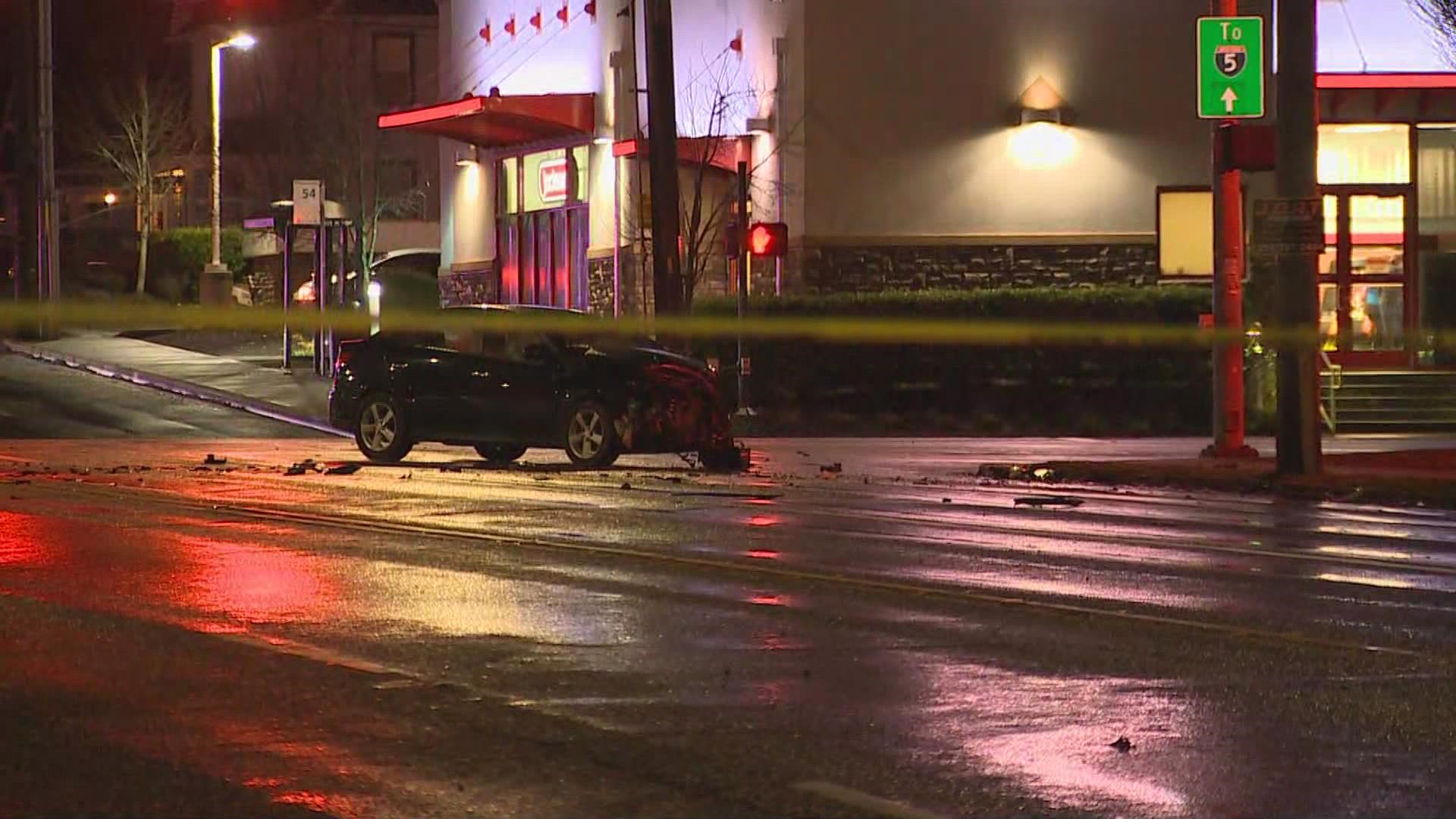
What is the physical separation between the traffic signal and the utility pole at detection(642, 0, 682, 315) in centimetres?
200

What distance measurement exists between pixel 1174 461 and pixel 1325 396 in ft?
30.7

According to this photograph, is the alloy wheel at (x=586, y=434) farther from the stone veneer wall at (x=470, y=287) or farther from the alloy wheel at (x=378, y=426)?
the stone veneer wall at (x=470, y=287)

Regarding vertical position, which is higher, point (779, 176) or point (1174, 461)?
point (779, 176)

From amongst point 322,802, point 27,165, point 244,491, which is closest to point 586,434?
point 244,491

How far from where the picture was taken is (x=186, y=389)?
1300 inches

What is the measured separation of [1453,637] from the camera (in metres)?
10.2

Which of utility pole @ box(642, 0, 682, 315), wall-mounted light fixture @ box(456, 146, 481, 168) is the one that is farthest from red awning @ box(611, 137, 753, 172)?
wall-mounted light fixture @ box(456, 146, 481, 168)

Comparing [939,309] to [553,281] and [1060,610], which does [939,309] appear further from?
[1060,610]

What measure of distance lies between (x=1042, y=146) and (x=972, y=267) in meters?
2.21

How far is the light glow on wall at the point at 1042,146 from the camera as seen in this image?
35000 millimetres

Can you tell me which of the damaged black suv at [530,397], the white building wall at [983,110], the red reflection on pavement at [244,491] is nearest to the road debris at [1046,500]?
the damaged black suv at [530,397]

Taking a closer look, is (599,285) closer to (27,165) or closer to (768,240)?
(768,240)

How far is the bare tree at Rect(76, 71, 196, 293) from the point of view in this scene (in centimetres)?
6031

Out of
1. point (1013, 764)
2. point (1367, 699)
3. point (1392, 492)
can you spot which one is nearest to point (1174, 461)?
point (1392, 492)
